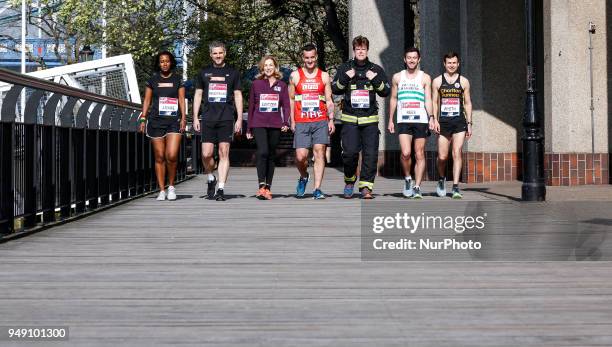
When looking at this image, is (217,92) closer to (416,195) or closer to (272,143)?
(272,143)

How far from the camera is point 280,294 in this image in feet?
22.6

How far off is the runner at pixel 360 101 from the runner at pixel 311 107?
7.4 inches

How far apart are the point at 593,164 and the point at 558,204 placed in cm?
528

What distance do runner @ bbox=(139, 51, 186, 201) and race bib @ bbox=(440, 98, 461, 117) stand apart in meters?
3.31

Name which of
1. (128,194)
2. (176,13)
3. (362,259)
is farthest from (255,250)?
(176,13)

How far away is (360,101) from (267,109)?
4.01 feet

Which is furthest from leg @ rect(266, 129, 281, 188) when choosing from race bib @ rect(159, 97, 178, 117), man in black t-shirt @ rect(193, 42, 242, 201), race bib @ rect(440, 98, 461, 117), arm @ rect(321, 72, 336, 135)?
race bib @ rect(440, 98, 461, 117)

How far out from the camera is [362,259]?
28.6 ft

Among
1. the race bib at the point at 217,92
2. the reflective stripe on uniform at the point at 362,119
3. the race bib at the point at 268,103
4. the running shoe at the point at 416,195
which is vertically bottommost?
the running shoe at the point at 416,195

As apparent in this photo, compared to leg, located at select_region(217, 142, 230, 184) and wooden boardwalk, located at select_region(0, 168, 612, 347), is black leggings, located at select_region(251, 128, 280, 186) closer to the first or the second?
leg, located at select_region(217, 142, 230, 184)

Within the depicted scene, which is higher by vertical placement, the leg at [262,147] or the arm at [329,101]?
the arm at [329,101]

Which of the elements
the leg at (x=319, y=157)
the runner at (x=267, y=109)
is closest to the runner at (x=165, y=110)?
the runner at (x=267, y=109)

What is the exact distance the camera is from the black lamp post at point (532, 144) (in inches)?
582

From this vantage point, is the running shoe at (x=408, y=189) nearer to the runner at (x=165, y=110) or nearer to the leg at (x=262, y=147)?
the leg at (x=262, y=147)
